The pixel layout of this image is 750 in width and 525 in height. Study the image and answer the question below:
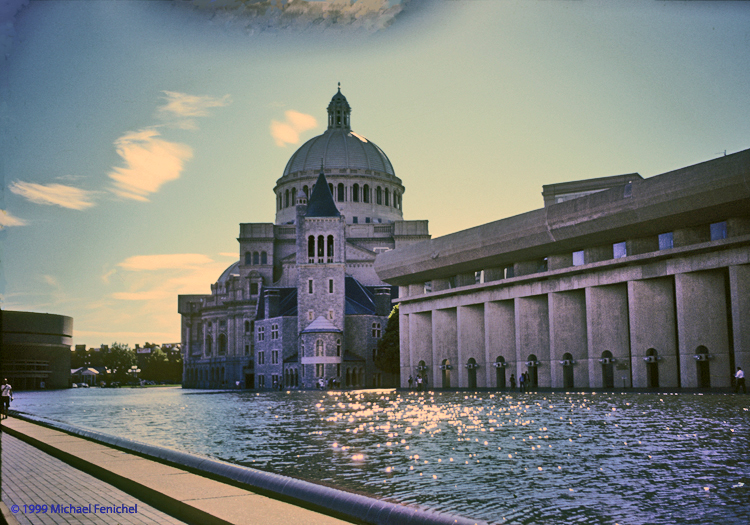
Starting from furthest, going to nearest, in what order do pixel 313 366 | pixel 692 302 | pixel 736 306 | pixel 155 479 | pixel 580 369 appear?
pixel 313 366 < pixel 580 369 < pixel 692 302 < pixel 736 306 < pixel 155 479

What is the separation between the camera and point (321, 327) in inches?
3403

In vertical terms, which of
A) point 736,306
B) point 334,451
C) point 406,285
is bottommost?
point 334,451

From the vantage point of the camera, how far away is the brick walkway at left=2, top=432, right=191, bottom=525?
28.1ft

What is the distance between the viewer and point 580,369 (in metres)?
54.2

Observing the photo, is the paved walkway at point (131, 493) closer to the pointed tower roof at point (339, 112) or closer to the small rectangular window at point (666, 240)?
the small rectangular window at point (666, 240)

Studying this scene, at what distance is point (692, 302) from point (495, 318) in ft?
62.1

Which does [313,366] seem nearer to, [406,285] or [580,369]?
[406,285]

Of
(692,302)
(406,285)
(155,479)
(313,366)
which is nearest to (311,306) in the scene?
(313,366)

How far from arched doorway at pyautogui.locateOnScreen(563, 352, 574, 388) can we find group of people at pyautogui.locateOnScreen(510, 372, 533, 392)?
268 centimetres

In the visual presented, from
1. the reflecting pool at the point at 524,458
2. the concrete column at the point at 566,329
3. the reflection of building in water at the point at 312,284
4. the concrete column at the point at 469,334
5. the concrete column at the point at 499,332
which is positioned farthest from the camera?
the reflection of building in water at the point at 312,284

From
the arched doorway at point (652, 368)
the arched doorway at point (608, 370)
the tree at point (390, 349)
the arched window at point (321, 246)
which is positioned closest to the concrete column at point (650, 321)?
the arched doorway at point (652, 368)

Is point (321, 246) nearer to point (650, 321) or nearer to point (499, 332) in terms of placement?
point (499, 332)

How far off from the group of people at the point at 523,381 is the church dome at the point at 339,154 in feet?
209

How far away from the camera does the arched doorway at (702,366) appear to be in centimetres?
4515
